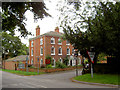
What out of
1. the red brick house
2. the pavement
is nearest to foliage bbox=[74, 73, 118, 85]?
the pavement

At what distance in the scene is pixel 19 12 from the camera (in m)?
9.84

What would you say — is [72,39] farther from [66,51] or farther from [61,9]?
[66,51]

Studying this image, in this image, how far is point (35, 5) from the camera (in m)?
9.79

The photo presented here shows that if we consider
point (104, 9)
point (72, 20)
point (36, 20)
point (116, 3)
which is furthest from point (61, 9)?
point (36, 20)

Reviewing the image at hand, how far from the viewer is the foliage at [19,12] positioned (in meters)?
9.10

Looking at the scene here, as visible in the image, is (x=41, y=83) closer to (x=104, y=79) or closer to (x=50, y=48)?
(x=104, y=79)

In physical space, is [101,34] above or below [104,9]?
below

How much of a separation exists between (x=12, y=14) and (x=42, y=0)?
2.60m

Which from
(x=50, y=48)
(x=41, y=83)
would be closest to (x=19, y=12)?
(x=41, y=83)

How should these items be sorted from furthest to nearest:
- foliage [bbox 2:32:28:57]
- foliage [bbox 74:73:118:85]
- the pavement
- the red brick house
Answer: the red brick house
foliage [bbox 2:32:28:57]
foliage [bbox 74:73:118:85]
the pavement

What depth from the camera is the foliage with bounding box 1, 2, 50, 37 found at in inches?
358

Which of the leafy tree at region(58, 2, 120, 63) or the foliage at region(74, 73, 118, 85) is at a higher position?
the leafy tree at region(58, 2, 120, 63)

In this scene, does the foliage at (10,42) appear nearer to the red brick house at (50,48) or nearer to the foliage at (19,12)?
the foliage at (19,12)

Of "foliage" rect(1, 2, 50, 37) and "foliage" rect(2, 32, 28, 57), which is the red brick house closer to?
"foliage" rect(2, 32, 28, 57)
